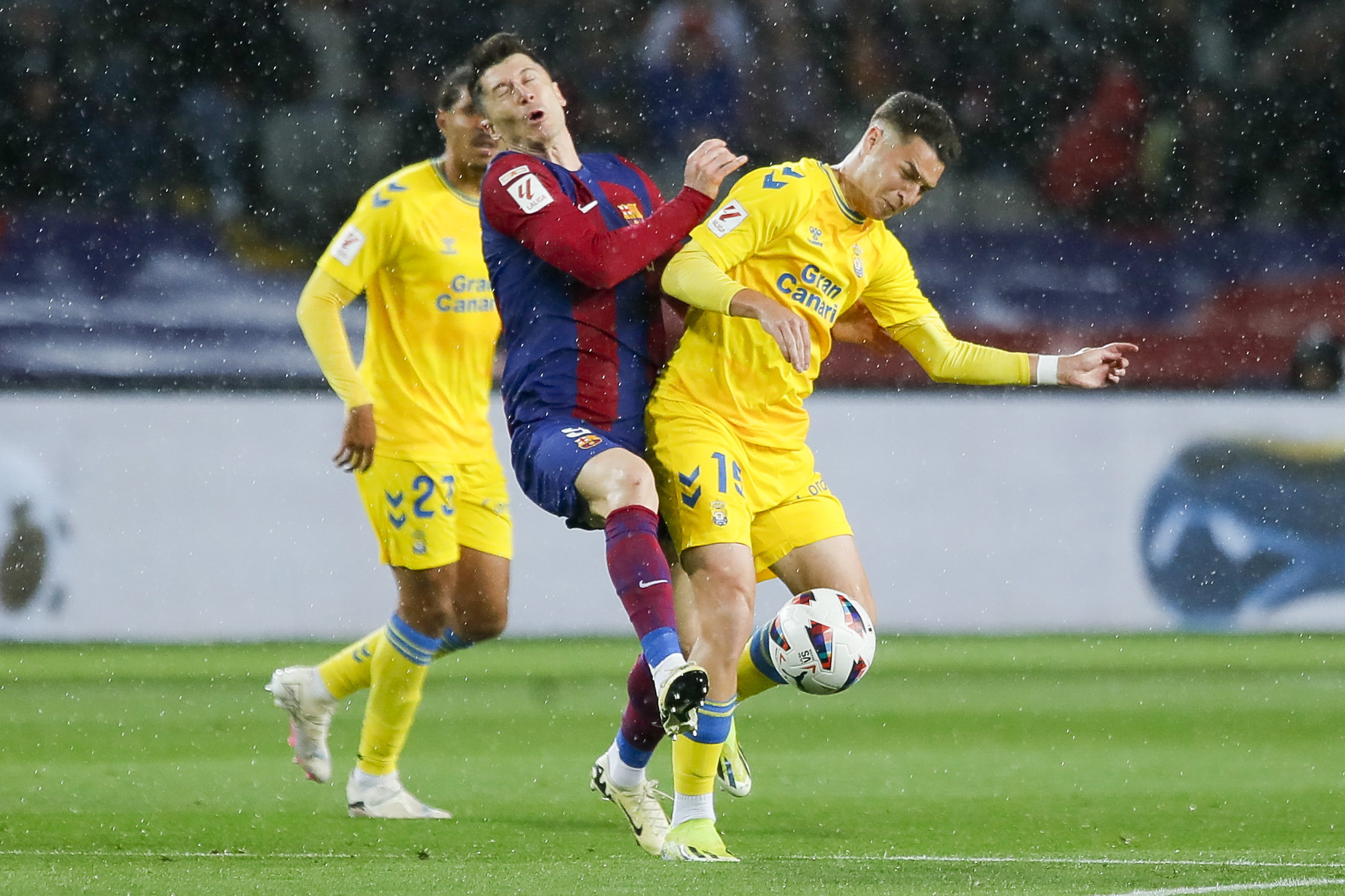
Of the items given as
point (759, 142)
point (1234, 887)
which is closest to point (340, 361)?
point (1234, 887)

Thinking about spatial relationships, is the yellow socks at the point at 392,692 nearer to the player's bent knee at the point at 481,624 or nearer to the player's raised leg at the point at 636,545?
the player's bent knee at the point at 481,624

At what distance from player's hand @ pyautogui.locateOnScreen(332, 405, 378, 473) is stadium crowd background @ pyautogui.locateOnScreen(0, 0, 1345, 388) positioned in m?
5.03

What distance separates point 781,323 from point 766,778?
2301 millimetres

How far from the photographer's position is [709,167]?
452 centimetres

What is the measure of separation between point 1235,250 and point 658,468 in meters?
8.09

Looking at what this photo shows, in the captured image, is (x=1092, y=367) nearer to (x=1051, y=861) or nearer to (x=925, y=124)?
(x=925, y=124)

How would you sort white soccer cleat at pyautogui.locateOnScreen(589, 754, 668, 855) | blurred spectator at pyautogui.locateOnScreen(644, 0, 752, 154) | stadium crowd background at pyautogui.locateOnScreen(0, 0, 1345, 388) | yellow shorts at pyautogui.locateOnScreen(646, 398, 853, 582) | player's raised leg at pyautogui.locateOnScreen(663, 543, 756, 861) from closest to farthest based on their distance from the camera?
1. player's raised leg at pyautogui.locateOnScreen(663, 543, 756, 861)
2. yellow shorts at pyautogui.locateOnScreen(646, 398, 853, 582)
3. white soccer cleat at pyautogui.locateOnScreen(589, 754, 668, 855)
4. stadium crowd background at pyautogui.locateOnScreen(0, 0, 1345, 388)
5. blurred spectator at pyautogui.locateOnScreen(644, 0, 752, 154)

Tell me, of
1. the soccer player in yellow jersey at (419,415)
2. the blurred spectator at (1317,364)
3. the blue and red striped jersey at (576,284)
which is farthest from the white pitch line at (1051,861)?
the blurred spectator at (1317,364)

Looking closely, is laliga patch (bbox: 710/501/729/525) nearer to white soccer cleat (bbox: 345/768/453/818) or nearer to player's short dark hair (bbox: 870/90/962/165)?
player's short dark hair (bbox: 870/90/962/165)

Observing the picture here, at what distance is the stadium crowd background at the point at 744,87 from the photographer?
12117mm

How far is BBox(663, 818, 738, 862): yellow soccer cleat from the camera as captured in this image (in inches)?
170

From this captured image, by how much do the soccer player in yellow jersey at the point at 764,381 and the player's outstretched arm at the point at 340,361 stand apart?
1.20 m

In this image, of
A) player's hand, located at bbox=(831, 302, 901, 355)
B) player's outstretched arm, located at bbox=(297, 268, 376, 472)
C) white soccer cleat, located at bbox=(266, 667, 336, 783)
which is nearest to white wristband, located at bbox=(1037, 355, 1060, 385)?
player's hand, located at bbox=(831, 302, 901, 355)

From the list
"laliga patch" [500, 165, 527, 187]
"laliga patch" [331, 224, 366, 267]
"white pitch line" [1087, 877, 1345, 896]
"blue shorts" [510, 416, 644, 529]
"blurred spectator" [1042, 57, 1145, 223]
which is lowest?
"white pitch line" [1087, 877, 1345, 896]
